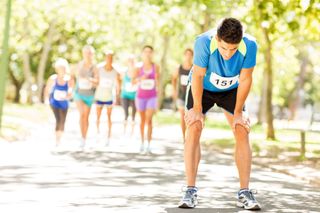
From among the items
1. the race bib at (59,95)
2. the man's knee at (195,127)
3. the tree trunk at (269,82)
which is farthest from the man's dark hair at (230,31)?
the tree trunk at (269,82)

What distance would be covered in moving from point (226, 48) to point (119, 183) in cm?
340

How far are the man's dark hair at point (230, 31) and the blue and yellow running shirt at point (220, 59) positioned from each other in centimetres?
33

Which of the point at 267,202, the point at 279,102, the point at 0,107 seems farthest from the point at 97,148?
the point at 279,102

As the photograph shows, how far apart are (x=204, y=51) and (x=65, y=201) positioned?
2.12 meters

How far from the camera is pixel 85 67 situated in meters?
15.6

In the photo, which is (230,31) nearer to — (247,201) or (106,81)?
(247,201)

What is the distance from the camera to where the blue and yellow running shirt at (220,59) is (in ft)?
24.1

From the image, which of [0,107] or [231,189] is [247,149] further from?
[0,107]

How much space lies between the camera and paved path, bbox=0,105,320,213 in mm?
7863

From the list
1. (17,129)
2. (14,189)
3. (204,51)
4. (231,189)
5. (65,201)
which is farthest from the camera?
(17,129)

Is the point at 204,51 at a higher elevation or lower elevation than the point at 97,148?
higher

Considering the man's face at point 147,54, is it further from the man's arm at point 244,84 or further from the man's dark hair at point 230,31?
the man's dark hair at point 230,31

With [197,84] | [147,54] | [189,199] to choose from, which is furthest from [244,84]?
[147,54]

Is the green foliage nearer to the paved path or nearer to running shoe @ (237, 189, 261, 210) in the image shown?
the paved path
